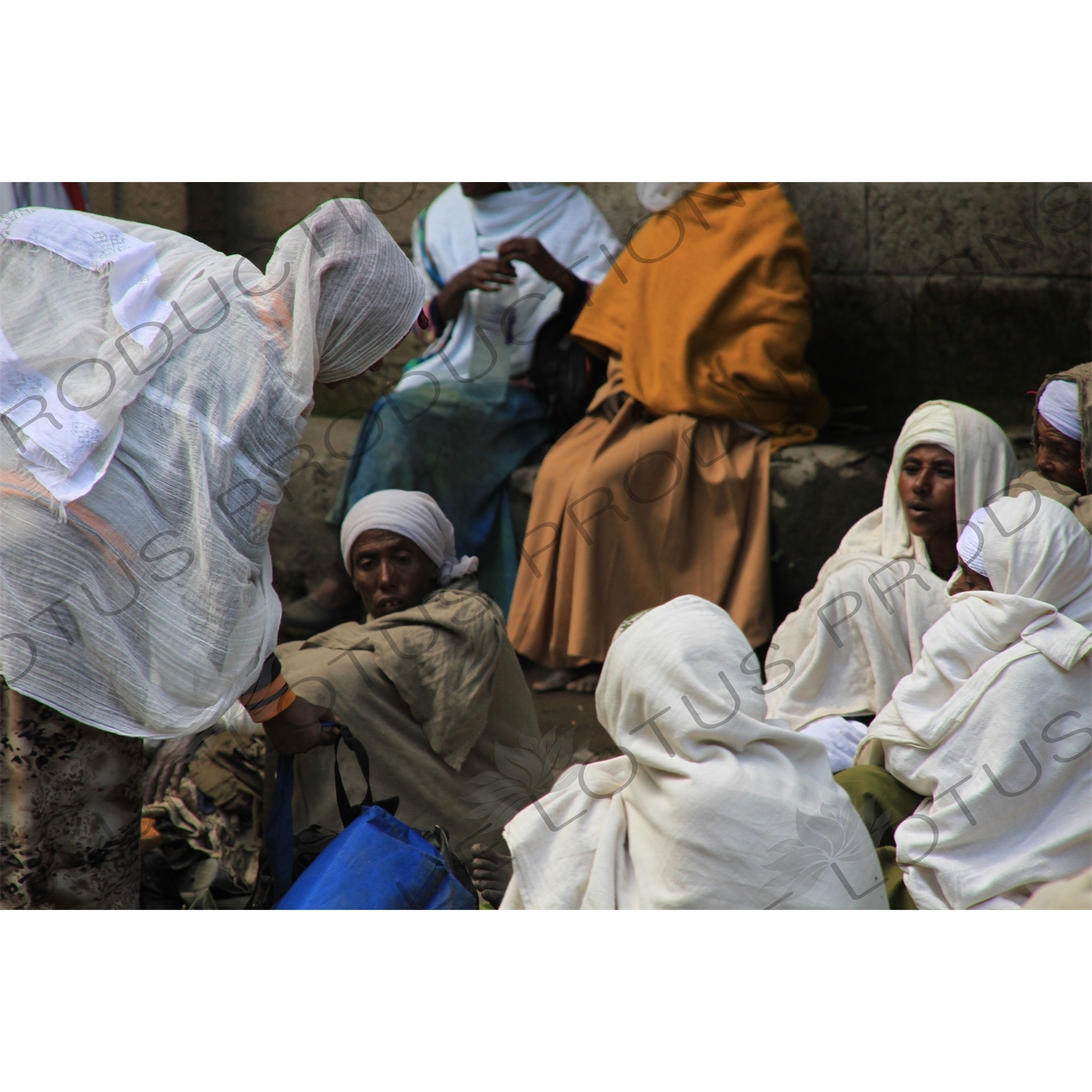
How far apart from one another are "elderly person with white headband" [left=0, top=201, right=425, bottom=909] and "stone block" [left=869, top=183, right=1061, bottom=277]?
8.24 feet

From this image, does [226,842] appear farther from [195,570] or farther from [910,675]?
[910,675]

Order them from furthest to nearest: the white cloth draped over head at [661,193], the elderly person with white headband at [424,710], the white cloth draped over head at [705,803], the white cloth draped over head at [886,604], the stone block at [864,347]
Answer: the stone block at [864,347]
the white cloth draped over head at [661,193]
the white cloth draped over head at [886,604]
the elderly person with white headband at [424,710]
the white cloth draped over head at [705,803]

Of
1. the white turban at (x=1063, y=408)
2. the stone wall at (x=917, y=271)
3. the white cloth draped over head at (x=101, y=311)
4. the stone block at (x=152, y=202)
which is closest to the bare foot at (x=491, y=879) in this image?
the white cloth draped over head at (x=101, y=311)

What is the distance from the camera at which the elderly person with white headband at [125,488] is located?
2709 millimetres

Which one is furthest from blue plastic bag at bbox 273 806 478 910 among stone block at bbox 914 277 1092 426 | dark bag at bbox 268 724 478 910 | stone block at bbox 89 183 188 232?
stone block at bbox 89 183 188 232

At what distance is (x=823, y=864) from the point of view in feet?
8.66

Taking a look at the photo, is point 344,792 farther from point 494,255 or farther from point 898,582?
point 494,255

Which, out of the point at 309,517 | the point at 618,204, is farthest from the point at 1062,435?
the point at 309,517

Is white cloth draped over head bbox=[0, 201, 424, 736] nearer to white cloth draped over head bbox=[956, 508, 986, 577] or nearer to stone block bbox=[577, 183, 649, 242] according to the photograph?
white cloth draped over head bbox=[956, 508, 986, 577]

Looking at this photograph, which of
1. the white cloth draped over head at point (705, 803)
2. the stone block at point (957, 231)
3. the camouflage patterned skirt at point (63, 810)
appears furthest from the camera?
the stone block at point (957, 231)

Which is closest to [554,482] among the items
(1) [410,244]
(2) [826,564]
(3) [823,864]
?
(2) [826,564]

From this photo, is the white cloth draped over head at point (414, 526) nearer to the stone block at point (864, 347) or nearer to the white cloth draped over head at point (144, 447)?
the white cloth draped over head at point (144, 447)

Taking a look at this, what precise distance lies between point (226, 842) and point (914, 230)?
3.07 m

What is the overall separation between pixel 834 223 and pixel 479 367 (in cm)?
142
